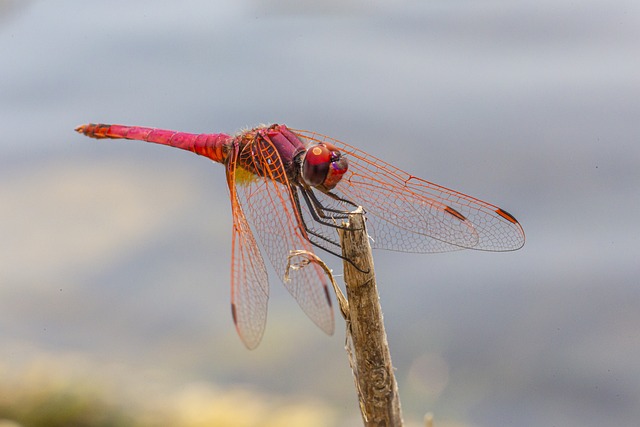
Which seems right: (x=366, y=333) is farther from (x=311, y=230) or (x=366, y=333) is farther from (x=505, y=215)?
(x=505, y=215)

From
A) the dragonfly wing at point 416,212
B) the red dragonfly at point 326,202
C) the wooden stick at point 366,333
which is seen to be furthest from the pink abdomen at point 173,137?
the wooden stick at point 366,333

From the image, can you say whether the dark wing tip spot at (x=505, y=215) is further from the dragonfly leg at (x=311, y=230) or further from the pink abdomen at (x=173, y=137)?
the pink abdomen at (x=173, y=137)

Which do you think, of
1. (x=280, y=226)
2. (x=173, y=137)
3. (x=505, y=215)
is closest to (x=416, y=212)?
(x=505, y=215)

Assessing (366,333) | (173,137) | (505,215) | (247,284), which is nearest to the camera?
(366,333)

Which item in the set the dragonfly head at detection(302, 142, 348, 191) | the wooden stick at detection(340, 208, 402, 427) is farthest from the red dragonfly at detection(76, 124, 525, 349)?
the wooden stick at detection(340, 208, 402, 427)

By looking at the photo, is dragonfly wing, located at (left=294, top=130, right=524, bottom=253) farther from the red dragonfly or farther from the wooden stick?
the wooden stick

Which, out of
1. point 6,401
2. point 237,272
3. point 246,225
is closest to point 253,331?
point 237,272

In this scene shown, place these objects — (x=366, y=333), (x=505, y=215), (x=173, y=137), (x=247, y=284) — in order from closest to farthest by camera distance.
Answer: (x=366, y=333) < (x=247, y=284) < (x=505, y=215) < (x=173, y=137)
